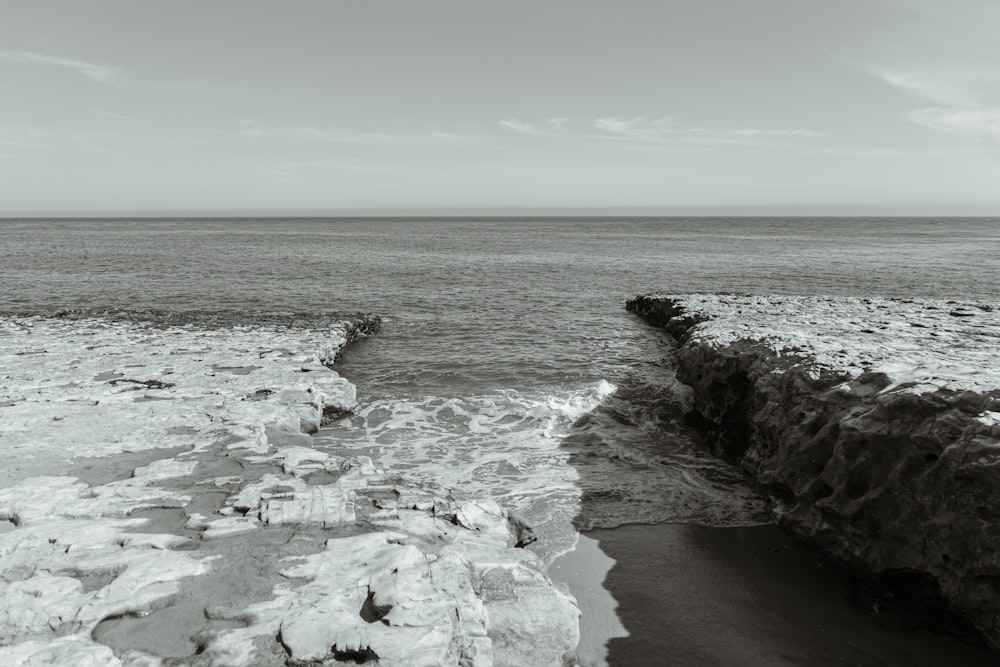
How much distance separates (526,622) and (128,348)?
58.8 ft

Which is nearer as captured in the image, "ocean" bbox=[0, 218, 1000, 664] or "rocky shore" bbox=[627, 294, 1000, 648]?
"rocky shore" bbox=[627, 294, 1000, 648]

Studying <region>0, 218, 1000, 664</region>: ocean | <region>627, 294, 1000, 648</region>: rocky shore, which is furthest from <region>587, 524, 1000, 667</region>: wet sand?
<region>0, 218, 1000, 664</region>: ocean

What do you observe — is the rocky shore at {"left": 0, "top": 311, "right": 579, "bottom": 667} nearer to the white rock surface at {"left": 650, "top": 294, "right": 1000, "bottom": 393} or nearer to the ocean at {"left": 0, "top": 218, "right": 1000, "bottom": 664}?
the ocean at {"left": 0, "top": 218, "right": 1000, "bottom": 664}

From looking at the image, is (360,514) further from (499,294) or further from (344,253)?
(344,253)

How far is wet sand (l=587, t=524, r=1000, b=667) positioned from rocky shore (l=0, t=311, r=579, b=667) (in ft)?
4.80

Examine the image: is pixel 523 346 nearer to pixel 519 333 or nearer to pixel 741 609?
pixel 519 333

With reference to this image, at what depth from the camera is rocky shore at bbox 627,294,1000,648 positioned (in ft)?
23.7

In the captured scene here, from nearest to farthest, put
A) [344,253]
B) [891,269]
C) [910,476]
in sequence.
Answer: [910,476]
[891,269]
[344,253]

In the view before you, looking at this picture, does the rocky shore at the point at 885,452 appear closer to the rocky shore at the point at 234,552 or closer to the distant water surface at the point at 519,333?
the distant water surface at the point at 519,333

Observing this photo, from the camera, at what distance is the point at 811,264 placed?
54250mm

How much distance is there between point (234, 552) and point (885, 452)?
30.0 feet

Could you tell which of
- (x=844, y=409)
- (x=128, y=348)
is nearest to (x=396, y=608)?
(x=844, y=409)

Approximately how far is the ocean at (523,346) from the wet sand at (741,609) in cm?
85

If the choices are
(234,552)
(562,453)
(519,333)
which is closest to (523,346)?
(519,333)
